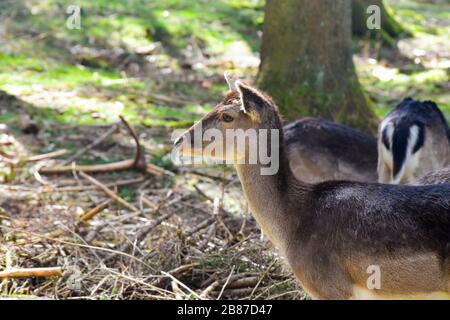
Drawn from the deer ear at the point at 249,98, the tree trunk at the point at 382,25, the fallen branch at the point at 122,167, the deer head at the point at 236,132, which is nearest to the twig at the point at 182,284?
the deer head at the point at 236,132

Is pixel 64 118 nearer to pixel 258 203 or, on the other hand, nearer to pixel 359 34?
pixel 258 203

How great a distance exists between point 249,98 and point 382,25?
10062 mm

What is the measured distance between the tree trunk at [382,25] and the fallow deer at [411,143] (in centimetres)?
653

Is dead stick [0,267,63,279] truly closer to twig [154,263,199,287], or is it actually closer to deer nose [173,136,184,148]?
twig [154,263,199,287]

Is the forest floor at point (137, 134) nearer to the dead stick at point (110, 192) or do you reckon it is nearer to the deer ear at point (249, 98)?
the dead stick at point (110, 192)

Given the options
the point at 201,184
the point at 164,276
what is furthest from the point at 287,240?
the point at 201,184

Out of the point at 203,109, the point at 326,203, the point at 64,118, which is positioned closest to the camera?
the point at 326,203

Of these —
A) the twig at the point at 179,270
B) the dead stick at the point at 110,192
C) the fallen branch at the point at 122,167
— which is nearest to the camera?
the twig at the point at 179,270

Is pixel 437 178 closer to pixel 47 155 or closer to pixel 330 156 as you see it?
pixel 330 156

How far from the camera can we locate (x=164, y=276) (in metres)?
6.21

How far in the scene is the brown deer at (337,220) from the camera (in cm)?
478

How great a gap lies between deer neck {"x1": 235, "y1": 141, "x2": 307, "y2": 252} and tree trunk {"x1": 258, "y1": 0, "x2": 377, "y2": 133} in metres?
4.27

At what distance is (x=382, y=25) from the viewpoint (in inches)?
585
